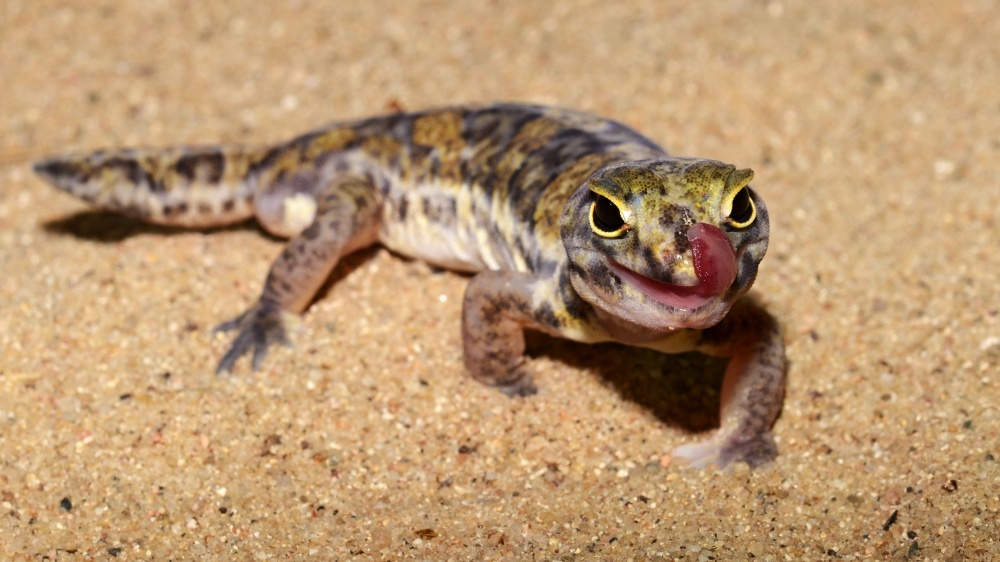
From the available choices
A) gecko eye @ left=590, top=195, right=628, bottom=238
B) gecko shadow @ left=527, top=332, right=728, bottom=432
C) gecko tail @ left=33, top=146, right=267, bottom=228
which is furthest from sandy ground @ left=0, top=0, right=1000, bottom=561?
gecko eye @ left=590, top=195, right=628, bottom=238

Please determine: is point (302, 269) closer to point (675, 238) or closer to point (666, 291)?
point (666, 291)

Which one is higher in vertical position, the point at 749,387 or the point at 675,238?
the point at 675,238

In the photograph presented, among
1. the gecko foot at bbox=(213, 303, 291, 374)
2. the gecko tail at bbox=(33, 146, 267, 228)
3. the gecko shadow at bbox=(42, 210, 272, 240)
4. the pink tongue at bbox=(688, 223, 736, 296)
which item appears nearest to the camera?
the pink tongue at bbox=(688, 223, 736, 296)

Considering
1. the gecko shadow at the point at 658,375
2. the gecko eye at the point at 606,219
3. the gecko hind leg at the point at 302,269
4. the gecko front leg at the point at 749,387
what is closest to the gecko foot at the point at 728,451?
the gecko front leg at the point at 749,387

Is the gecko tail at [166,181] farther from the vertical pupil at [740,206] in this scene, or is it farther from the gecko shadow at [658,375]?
the vertical pupil at [740,206]

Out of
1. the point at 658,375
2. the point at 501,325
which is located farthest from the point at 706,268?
the point at 658,375

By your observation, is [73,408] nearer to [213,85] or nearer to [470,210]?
[470,210]

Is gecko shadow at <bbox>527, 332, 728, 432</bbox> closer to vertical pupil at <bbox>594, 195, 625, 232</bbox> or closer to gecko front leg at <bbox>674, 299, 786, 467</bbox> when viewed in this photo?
gecko front leg at <bbox>674, 299, 786, 467</bbox>
